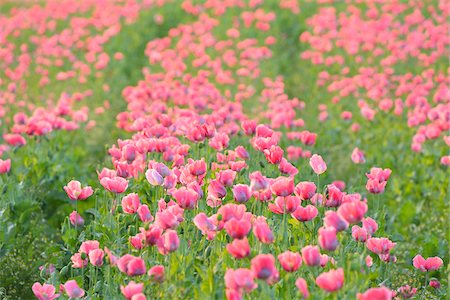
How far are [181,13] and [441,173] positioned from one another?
9052mm

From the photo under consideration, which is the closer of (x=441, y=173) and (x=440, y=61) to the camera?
(x=441, y=173)

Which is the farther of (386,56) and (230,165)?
(386,56)

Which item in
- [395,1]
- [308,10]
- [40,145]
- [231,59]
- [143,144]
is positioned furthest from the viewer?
[308,10]

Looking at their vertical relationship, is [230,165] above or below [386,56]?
above

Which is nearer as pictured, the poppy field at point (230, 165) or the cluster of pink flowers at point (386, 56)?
the poppy field at point (230, 165)

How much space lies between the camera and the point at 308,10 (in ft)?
46.4

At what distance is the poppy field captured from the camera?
3332 millimetres

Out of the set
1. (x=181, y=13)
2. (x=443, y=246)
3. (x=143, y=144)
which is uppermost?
(x=143, y=144)

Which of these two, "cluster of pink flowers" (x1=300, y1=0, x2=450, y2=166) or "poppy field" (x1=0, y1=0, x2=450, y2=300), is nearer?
"poppy field" (x1=0, y1=0, x2=450, y2=300)

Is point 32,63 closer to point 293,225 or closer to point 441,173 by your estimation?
point 441,173

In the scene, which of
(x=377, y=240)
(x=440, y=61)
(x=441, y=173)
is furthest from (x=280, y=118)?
(x=440, y=61)

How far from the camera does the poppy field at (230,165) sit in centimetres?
333

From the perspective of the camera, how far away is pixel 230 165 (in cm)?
446

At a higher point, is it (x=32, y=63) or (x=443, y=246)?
(x=443, y=246)
